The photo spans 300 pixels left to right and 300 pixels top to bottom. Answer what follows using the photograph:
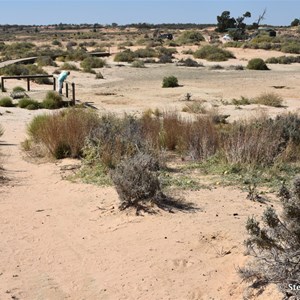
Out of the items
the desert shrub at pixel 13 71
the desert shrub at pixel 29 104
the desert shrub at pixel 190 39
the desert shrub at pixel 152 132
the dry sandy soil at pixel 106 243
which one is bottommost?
the desert shrub at pixel 29 104

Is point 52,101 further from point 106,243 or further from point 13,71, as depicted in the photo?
point 106,243

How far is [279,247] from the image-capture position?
195 inches

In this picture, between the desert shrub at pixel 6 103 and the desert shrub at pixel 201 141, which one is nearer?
the desert shrub at pixel 201 141

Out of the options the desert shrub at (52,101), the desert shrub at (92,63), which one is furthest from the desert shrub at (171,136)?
the desert shrub at (92,63)

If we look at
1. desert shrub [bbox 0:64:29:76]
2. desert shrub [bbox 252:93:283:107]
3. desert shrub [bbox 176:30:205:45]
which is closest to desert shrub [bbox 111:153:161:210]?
desert shrub [bbox 252:93:283:107]

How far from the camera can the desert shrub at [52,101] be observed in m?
20.9

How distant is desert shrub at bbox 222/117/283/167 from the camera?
9.58 metres

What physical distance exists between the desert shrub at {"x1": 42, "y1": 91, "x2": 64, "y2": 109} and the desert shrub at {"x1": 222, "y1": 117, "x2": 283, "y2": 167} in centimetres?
1190

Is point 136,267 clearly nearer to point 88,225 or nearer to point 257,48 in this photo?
point 88,225

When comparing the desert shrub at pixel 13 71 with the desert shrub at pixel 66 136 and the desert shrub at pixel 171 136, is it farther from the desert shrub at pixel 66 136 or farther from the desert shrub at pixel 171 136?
the desert shrub at pixel 171 136

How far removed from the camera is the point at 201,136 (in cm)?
1070

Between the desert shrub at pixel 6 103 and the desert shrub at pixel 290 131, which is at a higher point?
the desert shrub at pixel 290 131

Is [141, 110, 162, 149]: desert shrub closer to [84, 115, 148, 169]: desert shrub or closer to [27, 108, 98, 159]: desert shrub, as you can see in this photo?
[84, 115, 148, 169]: desert shrub

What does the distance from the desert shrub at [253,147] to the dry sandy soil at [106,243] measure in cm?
127
